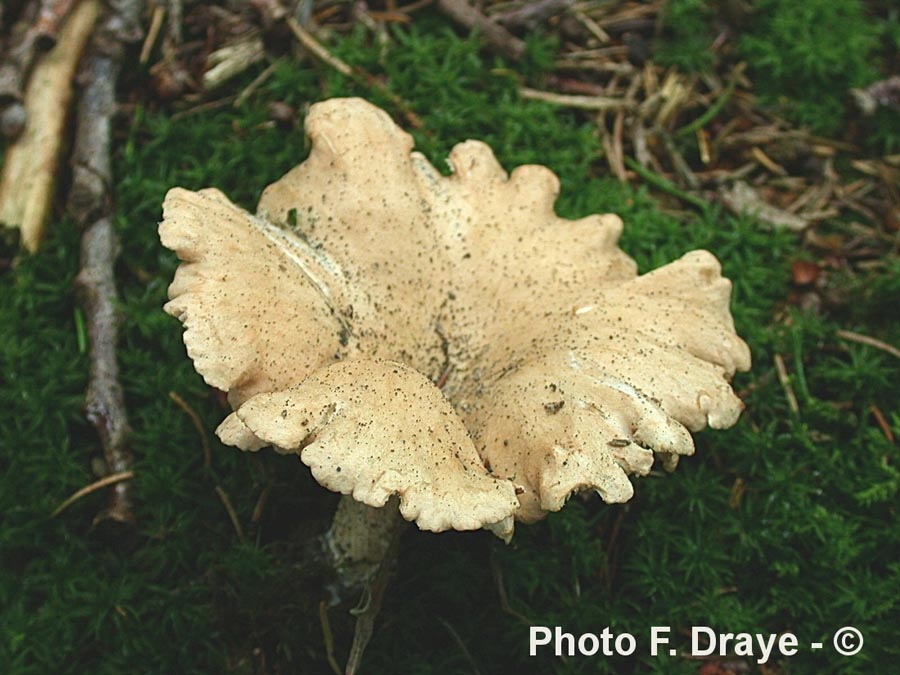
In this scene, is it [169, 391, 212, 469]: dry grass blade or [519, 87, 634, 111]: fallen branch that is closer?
[169, 391, 212, 469]: dry grass blade

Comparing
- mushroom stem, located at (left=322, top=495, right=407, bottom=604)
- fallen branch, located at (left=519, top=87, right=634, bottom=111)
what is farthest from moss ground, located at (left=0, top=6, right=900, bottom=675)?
fallen branch, located at (left=519, top=87, right=634, bottom=111)

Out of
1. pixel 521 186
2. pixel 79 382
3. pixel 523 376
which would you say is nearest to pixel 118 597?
pixel 79 382

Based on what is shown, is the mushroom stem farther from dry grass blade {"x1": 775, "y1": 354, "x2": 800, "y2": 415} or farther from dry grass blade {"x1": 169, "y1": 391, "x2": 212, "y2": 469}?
dry grass blade {"x1": 775, "y1": 354, "x2": 800, "y2": 415}

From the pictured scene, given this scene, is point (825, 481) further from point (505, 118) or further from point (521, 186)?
point (505, 118)

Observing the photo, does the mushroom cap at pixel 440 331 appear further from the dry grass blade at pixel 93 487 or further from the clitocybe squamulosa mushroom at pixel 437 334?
the dry grass blade at pixel 93 487

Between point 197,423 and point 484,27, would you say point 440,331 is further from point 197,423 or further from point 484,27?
point 484,27

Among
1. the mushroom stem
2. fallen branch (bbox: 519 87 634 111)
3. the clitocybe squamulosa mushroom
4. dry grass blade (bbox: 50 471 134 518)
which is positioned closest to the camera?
the clitocybe squamulosa mushroom

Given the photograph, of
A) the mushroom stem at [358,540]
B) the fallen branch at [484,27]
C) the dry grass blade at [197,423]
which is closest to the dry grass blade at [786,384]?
the mushroom stem at [358,540]

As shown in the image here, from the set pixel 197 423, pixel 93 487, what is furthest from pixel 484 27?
pixel 93 487
